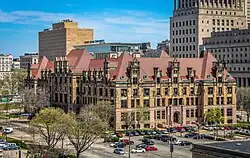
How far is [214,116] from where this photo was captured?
133 metres

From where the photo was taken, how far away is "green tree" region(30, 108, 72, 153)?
299 ft

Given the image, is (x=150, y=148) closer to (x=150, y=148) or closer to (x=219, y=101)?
Answer: (x=150, y=148)

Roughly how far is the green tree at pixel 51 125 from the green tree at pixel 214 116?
4687 cm

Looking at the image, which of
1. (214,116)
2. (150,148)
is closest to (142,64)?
(214,116)

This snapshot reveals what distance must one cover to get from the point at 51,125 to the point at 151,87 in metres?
42.0

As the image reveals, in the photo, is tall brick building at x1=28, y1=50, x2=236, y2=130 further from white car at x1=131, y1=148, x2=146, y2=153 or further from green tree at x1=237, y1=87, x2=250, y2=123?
white car at x1=131, y1=148, x2=146, y2=153

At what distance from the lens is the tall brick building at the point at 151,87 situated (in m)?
129

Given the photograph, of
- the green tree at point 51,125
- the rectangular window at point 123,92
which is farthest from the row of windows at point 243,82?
the green tree at point 51,125

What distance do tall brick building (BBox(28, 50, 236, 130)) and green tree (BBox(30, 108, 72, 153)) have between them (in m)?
30.5

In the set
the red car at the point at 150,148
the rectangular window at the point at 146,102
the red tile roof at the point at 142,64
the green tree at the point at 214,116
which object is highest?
the red tile roof at the point at 142,64

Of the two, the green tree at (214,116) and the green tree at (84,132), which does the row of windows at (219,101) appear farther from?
the green tree at (84,132)

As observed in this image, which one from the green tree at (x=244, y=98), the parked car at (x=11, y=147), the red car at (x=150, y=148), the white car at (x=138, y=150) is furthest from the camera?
the green tree at (x=244, y=98)

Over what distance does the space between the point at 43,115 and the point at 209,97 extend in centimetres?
5383

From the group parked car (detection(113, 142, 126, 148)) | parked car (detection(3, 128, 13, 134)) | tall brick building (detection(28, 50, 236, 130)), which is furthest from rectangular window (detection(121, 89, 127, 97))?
parked car (detection(3, 128, 13, 134))
